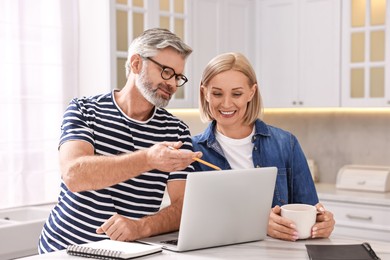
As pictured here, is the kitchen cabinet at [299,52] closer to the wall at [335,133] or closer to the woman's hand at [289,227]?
the wall at [335,133]

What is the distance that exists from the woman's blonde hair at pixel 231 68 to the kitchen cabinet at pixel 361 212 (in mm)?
1697

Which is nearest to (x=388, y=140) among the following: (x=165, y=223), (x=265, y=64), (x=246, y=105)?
(x=265, y=64)

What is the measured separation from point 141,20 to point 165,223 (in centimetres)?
215

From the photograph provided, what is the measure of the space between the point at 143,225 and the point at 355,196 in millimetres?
2295

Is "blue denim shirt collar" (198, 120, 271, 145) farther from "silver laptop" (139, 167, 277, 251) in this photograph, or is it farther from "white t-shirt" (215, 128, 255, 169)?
"silver laptop" (139, 167, 277, 251)

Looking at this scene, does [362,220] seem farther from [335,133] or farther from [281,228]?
[281,228]

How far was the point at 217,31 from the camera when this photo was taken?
4387 mm

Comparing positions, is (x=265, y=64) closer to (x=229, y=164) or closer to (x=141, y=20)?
(x=141, y=20)

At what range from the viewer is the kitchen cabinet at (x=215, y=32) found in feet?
13.9

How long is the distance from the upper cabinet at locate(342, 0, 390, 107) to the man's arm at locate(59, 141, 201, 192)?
2507mm

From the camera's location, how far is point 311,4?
4301 millimetres

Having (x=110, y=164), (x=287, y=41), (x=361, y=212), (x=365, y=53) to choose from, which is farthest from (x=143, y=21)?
(x=110, y=164)

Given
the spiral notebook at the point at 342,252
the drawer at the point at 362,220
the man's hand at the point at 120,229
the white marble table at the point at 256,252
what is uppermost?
the man's hand at the point at 120,229

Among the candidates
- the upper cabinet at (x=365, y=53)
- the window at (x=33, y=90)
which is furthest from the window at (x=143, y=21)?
the upper cabinet at (x=365, y=53)
